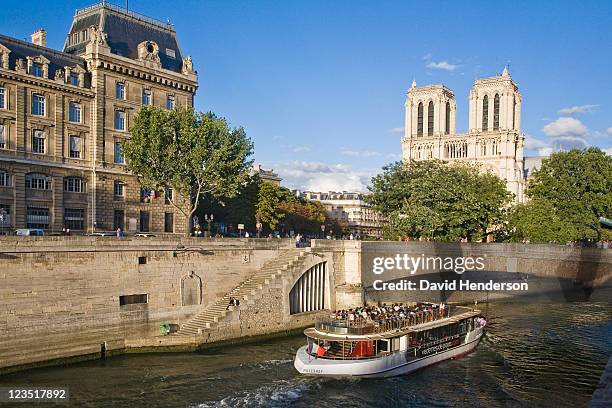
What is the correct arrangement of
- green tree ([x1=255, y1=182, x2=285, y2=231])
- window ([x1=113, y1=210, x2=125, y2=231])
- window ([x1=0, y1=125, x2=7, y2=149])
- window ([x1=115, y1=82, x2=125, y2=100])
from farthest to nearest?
green tree ([x1=255, y1=182, x2=285, y2=231]) → window ([x1=115, y1=82, x2=125, y2=100]) → window ([x1=113, y1=210, x2=125, y2=231]) → window ([x1=0, y1=125, x2=7, y2=149])

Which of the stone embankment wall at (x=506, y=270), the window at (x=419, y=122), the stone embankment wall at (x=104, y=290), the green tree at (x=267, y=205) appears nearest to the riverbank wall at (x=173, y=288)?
the stone embankment wall at (x=104, y=290)

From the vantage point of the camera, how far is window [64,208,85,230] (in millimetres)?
65062

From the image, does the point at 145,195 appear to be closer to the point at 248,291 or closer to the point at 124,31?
the point at 124,31

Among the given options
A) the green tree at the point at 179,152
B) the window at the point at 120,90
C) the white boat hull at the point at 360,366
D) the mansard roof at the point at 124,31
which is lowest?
the white boat hull at the point at 360,366

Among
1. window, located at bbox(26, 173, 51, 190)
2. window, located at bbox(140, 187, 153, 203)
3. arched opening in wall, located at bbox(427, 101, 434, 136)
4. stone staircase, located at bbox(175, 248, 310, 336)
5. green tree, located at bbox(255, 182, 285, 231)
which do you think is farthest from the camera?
arched opening in wall, located at bbox(427, 101, 434, 136)

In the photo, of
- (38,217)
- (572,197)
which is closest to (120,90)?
(38,217)

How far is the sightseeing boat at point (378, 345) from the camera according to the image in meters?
40.4

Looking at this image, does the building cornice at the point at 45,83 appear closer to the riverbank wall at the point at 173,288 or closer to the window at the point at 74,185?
the window at the point at 74,185

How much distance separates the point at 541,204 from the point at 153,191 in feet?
191

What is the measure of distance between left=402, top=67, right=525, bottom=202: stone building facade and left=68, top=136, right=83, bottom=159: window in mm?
118298

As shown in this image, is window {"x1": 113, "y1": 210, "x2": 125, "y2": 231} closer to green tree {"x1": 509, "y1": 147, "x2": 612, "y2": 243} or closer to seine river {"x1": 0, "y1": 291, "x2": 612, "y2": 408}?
seine river {"x1": 0, "y1": 291, "x2": 612, "y2": 408}

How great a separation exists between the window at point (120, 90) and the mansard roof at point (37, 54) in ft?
13.0

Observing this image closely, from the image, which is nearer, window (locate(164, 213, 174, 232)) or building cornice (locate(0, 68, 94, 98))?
building cornice (locate(0, 68, 94, 98))

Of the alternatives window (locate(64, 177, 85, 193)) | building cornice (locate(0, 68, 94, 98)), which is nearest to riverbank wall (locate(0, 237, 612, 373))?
window (locate(64, 177, 85, 193))
